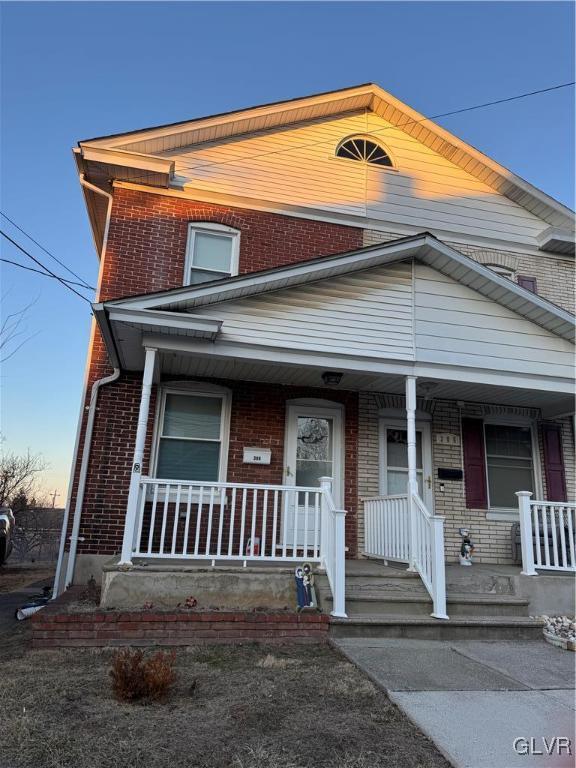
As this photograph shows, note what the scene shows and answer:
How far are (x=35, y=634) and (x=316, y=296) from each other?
190 inches

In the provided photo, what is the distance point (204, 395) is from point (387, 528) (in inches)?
128

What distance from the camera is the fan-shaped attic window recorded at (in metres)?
10.2

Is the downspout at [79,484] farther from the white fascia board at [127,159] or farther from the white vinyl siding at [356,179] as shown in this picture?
the white vinyl siding at [356,179]

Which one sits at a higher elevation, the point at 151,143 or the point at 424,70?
the point at 424,70

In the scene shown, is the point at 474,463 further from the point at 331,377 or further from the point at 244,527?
the point at 244,527

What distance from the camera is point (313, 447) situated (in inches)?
329

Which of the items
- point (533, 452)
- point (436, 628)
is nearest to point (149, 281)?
point (436, 628)

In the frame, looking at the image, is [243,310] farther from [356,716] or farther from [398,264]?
[356,716]

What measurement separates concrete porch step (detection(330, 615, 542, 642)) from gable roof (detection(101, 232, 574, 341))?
3.84 m

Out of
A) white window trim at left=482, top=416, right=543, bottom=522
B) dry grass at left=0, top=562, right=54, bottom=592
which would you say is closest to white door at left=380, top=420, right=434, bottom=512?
white window trim at left=482, top=416, right=543, bottom=522

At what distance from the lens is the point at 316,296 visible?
6992mm

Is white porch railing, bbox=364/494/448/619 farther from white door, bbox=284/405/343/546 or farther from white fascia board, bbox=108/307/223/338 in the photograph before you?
white fascia board, bbox=108/307/223/338

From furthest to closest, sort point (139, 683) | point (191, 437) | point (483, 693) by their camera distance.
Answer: point (191, 437) < point (483, 693) < point (139, 683)

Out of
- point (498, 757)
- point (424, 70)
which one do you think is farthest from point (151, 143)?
point (498, 757)
